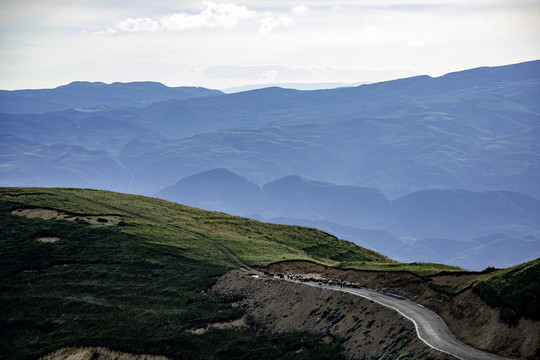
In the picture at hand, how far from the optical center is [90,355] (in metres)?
62.0

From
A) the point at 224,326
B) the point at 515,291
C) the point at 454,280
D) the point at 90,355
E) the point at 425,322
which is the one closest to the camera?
the point at 515,291

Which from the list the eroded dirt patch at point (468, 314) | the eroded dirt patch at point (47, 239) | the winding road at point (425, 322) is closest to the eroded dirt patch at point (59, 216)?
the eroded dirt patch at point (47, 239)

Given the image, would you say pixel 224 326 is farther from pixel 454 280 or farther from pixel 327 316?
pixel 454 280

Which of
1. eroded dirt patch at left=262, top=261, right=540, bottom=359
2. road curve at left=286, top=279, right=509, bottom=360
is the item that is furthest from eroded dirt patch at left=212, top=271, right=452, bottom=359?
eroded dirt patch at left=262, top=261, right=540, bottom=359

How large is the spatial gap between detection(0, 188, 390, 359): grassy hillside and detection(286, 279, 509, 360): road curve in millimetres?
8579

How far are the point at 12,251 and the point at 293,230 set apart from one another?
67.3m

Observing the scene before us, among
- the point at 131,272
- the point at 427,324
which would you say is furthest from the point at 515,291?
the point at 131,272

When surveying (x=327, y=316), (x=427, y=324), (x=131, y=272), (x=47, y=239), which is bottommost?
(x=131, y=272)

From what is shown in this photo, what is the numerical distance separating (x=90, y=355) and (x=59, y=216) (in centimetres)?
6053

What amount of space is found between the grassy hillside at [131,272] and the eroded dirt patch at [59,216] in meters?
0.75

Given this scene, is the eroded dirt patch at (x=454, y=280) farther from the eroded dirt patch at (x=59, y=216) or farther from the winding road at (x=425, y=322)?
the eroded dirt patch at (x=59, y=216)

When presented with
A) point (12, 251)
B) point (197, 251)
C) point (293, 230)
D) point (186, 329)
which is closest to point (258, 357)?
point (186, 329)

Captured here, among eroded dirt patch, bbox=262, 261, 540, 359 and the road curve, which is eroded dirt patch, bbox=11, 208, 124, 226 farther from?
the road curve

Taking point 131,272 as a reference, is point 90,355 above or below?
below
